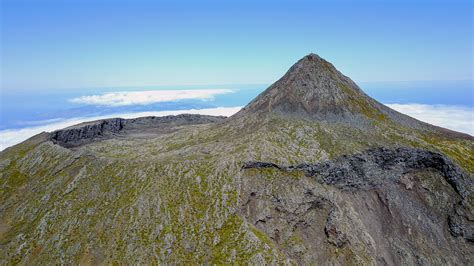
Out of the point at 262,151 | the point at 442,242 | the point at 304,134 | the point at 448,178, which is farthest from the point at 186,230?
the point at 448,178

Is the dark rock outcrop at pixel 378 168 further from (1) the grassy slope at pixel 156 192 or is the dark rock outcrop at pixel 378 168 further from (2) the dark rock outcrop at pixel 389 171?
(1) the grassy slope at pixel 156 192

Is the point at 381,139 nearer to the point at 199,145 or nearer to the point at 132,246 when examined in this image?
the point at 199,145

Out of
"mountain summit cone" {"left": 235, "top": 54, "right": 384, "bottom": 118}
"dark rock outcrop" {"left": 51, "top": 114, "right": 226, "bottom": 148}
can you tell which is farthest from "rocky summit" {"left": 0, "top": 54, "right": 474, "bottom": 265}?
"dark rock outcrop" {"left": 51, "top": 114, "right": 226, "bottom": 148}

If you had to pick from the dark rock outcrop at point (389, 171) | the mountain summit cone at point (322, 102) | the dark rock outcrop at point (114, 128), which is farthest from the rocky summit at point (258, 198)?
the dark rock outcrop at point (114, 128)

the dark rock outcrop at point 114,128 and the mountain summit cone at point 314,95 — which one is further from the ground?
the mountain summit cone at point 314,95

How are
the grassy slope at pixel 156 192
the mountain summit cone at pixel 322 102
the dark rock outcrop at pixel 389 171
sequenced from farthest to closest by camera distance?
the mountain summit cone at pixel 322 102 → the dark rock outcrop at pixel 389 171 → the grassy slope at pixel 156 192

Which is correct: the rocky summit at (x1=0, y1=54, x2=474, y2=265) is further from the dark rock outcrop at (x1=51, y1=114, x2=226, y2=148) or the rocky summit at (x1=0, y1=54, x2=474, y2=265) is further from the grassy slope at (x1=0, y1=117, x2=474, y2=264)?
the dark rock outcrop at (x1=51, y1=114, x2=226, y2=148)

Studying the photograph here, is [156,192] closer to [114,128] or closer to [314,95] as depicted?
[314,95]
